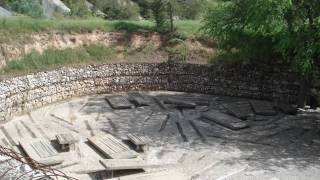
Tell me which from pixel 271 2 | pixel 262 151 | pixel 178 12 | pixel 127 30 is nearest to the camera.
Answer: pixel 262 151

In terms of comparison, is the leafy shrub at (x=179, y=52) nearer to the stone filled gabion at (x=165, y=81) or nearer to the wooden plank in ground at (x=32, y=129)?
the stone filled gabion at (x=165, y=81)

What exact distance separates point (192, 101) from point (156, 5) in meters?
5.86

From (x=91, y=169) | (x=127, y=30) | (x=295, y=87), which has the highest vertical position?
(x=127, y=30)

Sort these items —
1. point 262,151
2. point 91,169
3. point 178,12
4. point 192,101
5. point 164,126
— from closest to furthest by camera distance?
point 91,169
point 262,151
point 164,126
point 192,101
point 178,12

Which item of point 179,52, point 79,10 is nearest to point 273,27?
point 179,52

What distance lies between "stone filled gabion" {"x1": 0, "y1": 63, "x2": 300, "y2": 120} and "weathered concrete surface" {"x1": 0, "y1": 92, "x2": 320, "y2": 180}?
23.6 inches

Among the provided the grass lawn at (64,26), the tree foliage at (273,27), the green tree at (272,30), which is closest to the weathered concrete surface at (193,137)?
the green tree at (272,30)

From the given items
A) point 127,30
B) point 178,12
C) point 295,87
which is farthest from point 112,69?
point 295,87

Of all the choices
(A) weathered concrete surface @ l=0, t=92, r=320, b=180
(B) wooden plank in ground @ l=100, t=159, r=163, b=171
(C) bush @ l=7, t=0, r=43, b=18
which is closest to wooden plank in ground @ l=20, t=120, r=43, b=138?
(A) weathered concrete surface @ l=0, t=92, r=320, b=180

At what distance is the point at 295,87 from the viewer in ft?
69.5

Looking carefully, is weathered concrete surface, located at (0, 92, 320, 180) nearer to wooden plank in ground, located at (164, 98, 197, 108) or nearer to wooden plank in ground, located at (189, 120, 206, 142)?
wooden plank in ground, located at (189, 120, 206, 142)

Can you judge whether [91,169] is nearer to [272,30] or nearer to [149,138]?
[149,138]

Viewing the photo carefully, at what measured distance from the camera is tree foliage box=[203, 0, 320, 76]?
17.5m

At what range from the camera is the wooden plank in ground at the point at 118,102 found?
20139 mm
